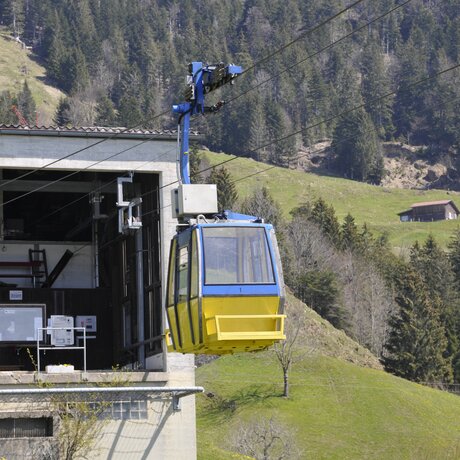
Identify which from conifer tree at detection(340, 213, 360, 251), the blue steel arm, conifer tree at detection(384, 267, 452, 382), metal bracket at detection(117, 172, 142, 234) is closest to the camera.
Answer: the blue steel arm

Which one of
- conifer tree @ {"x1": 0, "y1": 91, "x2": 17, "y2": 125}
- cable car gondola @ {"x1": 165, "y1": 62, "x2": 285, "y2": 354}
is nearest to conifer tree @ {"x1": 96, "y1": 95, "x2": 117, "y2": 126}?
conifer tree @ {"x1": 0, "y1": 91, "x2": 17, "y2": 125}

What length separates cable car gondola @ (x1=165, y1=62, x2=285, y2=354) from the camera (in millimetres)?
23047

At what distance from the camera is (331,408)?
6106cm

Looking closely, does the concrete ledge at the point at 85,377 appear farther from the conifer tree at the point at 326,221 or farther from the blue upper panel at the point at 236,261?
the conifer tree at the point at 326,221

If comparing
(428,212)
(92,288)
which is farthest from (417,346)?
(428,212)

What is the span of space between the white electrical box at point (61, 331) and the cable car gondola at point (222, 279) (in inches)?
565

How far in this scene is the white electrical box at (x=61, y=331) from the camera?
3834 cm

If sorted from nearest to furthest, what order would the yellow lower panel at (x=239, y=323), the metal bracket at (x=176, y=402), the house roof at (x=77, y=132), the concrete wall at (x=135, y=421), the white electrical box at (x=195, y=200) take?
the yellow lower panel at (x=239, y=323) → the white electrical box at (x=195, y=200) → the concrete wall at (x=135, y=421) → the metal bracket at (x=176, y=402) → the house roof at (x=77, y=132)

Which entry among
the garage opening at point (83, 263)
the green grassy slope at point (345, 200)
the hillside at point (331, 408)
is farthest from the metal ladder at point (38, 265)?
the green grassy slope at point (345, 200)

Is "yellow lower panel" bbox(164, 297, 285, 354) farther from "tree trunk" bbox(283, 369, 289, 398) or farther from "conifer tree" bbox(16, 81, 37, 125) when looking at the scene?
"conifer tree" bbox(16, 81, 37, 125)

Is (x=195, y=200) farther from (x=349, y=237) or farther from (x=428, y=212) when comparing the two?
(x=428, y=212)

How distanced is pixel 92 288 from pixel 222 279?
19014 millimetres

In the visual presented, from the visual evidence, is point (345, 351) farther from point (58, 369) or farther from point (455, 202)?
point (455, 202)

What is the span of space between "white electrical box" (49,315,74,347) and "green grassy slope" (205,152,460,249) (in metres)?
128
